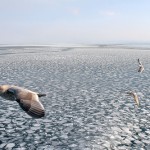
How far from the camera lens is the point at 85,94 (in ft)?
41.7

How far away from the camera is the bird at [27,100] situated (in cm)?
471

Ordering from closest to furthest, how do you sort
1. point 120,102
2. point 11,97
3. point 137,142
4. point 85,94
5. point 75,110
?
point 11,97 < point 137,142 < point 75,110 < point 120,102 < point 85,94

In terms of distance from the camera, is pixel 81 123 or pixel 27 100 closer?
pixel 27 100

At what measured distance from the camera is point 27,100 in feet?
16.7

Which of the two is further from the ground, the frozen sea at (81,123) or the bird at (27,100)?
the bird at (27,100)

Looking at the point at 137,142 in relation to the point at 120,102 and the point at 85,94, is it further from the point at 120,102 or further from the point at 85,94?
the point at 85,94

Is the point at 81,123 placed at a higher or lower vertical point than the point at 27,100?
lower

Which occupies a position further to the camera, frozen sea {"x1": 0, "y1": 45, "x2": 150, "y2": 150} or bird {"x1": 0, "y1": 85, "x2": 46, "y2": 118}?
frozen sea {"x1": 0, "y1": 45, "x2": 150, "y2": 150}

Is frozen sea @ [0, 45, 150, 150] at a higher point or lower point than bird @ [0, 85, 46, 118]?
lower

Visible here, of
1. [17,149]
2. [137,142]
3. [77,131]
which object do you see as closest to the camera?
[17,149]

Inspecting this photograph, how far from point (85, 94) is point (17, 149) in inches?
257

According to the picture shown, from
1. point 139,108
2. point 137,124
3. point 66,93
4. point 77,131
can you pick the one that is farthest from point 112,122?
point 66,93

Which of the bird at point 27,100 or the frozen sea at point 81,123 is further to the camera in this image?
the frozen sea at point 81,123

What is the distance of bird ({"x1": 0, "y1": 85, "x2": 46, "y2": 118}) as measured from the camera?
4.71 m
